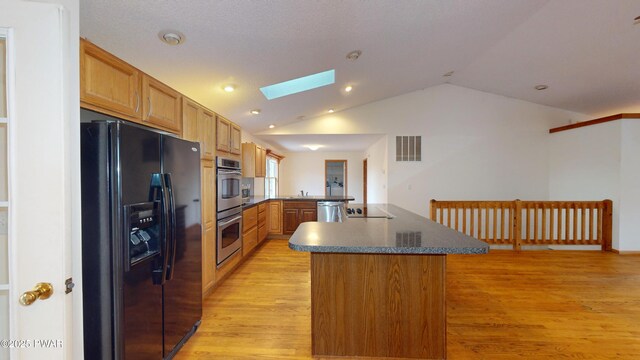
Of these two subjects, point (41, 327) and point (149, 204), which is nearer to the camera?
point (41, 327)

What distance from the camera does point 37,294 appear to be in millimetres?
873

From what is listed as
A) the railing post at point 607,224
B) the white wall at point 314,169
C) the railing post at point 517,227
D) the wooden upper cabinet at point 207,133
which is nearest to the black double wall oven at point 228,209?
the wooden upper cabinet at point 207,133

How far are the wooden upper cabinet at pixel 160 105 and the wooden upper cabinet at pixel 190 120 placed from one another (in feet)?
0.17

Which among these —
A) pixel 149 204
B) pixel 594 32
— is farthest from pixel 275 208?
pixel 594 32

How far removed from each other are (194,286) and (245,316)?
23.2 inches

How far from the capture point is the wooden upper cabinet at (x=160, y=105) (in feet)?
6.13

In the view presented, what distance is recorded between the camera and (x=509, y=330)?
6.91 ft

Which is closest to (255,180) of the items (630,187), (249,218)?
(249,218)

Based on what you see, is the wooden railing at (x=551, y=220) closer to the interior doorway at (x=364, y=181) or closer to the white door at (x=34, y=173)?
the interior doorway at (x=364, y=181)

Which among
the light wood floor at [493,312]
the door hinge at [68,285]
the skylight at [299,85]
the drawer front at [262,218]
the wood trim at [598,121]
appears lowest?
the light wood floor at [493,312]

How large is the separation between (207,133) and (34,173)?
1.93 metres

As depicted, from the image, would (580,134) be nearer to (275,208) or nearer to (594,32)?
(594,32)

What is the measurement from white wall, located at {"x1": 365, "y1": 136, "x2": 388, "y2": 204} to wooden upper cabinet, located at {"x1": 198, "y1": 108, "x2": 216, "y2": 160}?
146 inches

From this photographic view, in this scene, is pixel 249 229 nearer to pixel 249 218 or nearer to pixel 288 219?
pixel 249 218
